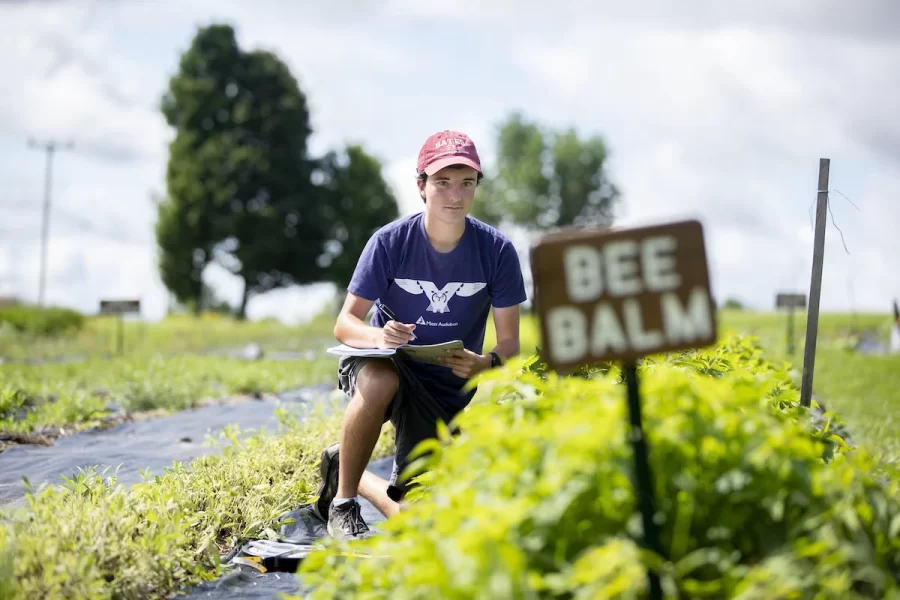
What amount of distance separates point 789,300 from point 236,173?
19.3 metres

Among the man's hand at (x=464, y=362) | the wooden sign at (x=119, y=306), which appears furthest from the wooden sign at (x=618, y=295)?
the wooden sign at (x=119, y=306)

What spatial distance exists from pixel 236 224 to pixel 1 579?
2519 centimetres

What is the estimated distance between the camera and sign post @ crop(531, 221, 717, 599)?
6.53 ft

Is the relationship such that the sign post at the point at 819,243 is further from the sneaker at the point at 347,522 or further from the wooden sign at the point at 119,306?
the wooden sign at the point at 119,306

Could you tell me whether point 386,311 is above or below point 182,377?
above

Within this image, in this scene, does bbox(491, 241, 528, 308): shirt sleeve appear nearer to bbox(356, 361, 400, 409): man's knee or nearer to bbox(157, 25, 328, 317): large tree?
bbox(356, 361, 400, 409): man's knee

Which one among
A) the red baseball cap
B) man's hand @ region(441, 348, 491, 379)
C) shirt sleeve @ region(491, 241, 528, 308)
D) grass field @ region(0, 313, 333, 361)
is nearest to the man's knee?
man's hand @ region(441, 348, 491, 379)

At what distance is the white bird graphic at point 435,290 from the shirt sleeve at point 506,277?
14 centimetres

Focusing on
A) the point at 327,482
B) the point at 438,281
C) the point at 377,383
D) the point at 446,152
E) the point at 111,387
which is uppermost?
the point at 446,152

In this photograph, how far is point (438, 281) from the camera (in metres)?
3.70

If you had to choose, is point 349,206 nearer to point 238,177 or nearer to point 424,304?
point 238,177

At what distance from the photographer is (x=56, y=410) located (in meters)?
6.00

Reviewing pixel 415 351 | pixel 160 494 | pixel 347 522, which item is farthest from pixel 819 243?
pixel 160 494

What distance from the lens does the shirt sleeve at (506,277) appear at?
373 cm
